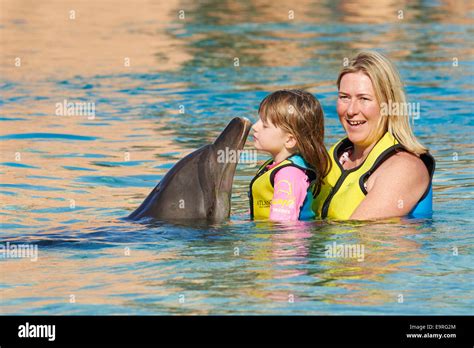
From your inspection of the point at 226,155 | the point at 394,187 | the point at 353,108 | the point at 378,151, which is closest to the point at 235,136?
the point at 226,155

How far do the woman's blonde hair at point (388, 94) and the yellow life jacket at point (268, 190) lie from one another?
61 cm

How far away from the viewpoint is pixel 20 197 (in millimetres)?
9516

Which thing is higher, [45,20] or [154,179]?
[45,20]

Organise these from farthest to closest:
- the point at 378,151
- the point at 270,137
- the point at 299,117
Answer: the point at 378,151 → the point at 270,137 → the point at 299,117

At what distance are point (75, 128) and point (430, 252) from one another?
6.94 metres

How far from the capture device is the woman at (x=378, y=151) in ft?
24.1

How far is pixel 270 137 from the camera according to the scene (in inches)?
288

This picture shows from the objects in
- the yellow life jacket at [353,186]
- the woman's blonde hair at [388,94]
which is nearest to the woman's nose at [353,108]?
the woman's blonde hair at [388,94]

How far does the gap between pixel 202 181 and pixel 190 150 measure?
4.27 metres

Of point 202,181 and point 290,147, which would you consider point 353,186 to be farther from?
point 202,181

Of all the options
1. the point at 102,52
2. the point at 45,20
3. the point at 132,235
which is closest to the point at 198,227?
the point at 132,235

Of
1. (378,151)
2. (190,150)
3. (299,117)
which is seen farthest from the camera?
(190,150)
